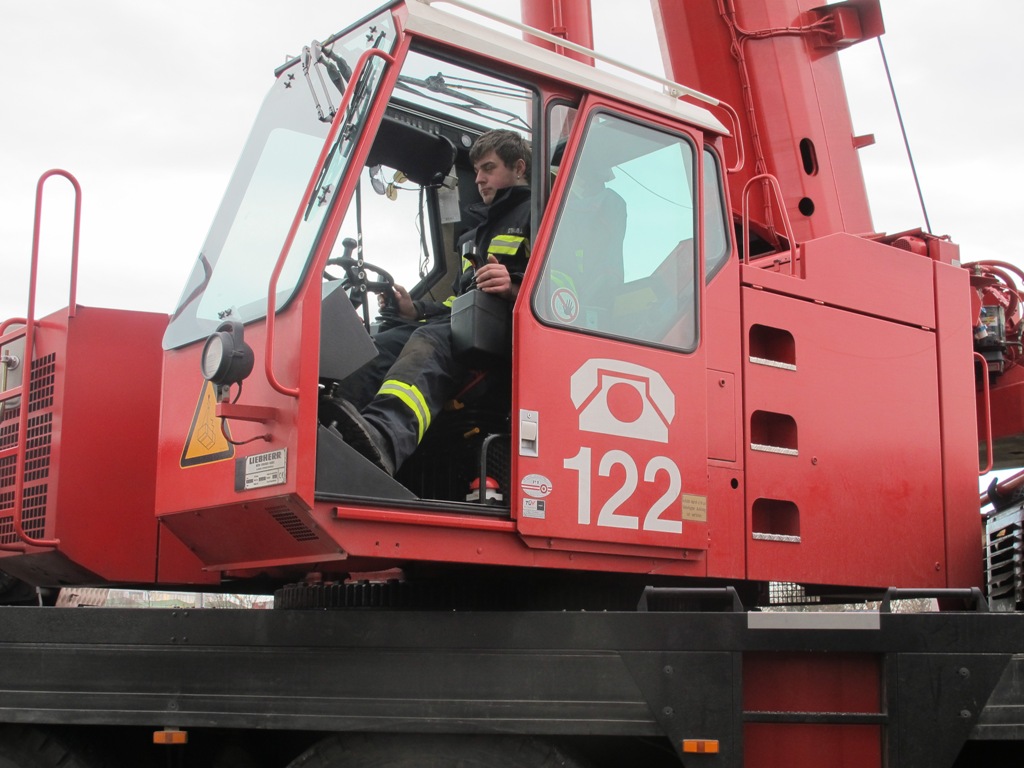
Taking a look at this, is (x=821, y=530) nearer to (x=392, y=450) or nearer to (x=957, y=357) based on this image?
(x=957, y=357)

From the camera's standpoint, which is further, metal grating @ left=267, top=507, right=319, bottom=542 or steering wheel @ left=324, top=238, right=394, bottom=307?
steering wheel @ left=324, top=238, right=394, bottom=307

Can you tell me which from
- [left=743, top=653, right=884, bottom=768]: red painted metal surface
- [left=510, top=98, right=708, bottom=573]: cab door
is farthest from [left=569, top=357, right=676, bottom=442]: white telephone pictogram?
[left=743, top=653, right=884, bottom=768]: red painted metal surface

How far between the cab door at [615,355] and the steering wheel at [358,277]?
0.86m

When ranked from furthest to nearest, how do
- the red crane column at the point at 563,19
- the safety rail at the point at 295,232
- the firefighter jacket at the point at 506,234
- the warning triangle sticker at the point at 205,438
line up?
1. the red crane column at the point at 563,19
2. the firefighter jacket at the point at 506,234
3. the warning triangle sticker at the point at 205,438
4. the safety rail at the point at 295,232

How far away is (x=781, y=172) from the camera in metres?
6.25

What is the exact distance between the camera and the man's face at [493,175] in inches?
187

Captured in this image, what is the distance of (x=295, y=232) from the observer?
396 cm

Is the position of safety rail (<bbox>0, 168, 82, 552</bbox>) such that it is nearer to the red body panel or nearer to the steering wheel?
the red body panel

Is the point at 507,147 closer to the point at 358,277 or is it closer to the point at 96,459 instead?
the point at 358,277

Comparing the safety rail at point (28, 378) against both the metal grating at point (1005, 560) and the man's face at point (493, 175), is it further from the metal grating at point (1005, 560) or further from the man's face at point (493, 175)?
the metal grating at point (1005, 560)

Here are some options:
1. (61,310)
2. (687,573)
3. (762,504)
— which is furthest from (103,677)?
(762,504)

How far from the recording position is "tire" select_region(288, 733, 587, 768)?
3902mm

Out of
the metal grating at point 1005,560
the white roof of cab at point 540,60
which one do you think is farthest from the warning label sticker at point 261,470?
the metal grating at point 1005,560

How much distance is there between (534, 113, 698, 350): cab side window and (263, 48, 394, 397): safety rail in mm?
834
